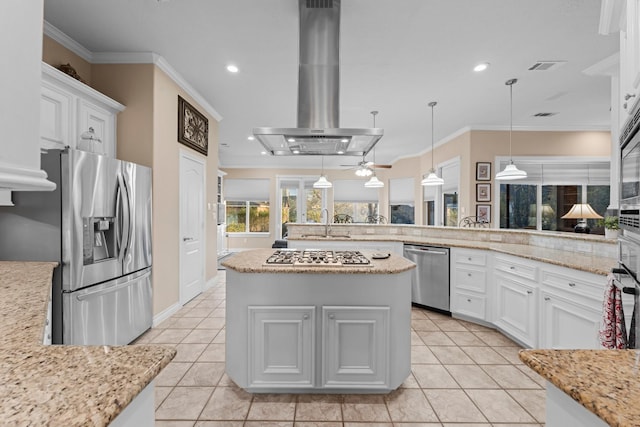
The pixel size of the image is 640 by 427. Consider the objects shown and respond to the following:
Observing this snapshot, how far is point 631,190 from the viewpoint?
→ 1.31 m

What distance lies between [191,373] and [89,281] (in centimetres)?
103

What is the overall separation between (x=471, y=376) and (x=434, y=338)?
26.7 inches

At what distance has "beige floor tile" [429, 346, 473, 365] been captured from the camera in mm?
2453

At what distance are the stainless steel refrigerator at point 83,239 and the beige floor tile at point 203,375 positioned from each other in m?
0.74

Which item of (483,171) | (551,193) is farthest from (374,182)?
(551,193)

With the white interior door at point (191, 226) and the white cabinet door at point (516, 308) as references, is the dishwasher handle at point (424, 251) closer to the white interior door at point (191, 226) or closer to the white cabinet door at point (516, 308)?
the white cabinet door at point (516, 308)

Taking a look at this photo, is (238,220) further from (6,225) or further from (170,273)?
(6,225)

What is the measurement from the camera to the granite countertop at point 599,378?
0.54 metres

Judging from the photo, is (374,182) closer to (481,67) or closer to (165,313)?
(481,67)

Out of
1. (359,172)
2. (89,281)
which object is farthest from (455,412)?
(359,172)

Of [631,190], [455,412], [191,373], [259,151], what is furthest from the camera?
[259,151]

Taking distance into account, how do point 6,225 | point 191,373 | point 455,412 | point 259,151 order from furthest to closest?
1. point 259,151
2. point 191,373
3. point 6,225
4. point 455,412

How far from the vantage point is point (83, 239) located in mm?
2176

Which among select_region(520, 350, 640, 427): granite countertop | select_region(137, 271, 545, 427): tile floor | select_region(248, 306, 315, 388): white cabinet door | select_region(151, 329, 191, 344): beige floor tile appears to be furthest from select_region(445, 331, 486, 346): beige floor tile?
select_region(151, 329, 191, 344): beige floor tile
